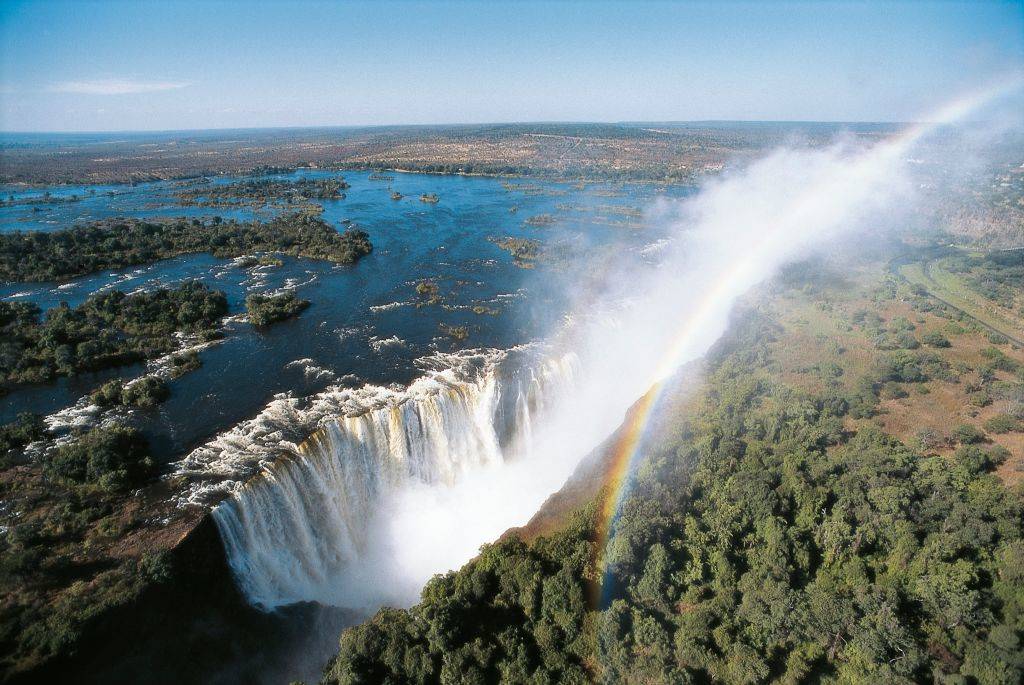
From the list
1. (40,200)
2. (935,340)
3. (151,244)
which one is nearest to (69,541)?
(151,244)

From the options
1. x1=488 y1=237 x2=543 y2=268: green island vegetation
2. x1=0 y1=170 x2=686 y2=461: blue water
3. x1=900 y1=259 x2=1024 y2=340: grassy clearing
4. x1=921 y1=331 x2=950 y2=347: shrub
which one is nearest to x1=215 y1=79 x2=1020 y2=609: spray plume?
x1=0 y1=170 x2=686 y2=461: blue water

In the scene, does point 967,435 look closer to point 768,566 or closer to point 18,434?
point 768,566

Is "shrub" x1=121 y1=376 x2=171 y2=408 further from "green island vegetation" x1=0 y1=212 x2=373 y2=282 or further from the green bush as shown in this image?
"green island vegetation" x1=0 y1=212 x2=373 y2=282

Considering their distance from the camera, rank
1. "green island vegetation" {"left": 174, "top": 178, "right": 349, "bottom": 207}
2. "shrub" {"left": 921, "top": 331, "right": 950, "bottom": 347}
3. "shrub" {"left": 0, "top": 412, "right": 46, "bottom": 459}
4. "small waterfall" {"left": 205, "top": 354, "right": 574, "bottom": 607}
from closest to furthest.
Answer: "small waterfall" {"left": 205, "top": 354, "right": 574, "bottom": 607} → "shrub" {"left": 0, "top": 412, "right": 46, "bottom": 459} → "shrub" {"left": 921, "top": 331, "right": 950, "bottom": 347} → "green island vegetation" {"left": 174, "top": 178, "right": 349, "bottom": 207}

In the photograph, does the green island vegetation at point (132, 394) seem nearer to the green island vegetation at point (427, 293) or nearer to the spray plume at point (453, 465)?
the spray plume at point (453, 465)

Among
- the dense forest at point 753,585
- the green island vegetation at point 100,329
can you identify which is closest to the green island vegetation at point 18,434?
the green island vegetation at point 100,329
